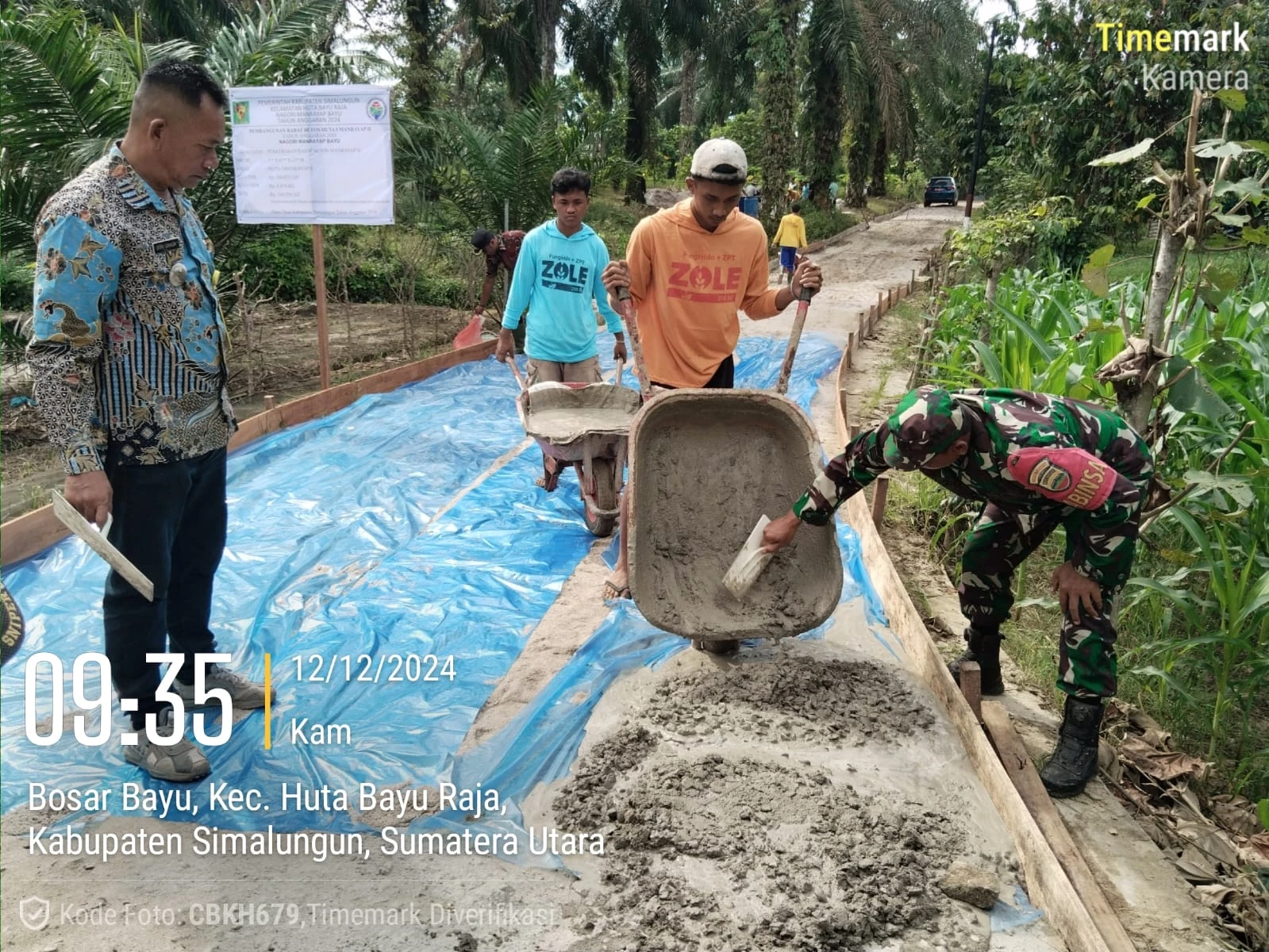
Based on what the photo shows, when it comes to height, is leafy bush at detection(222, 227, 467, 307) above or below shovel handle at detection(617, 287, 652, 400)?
above

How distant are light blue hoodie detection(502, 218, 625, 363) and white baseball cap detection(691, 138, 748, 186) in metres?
1.36

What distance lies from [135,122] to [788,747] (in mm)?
2242

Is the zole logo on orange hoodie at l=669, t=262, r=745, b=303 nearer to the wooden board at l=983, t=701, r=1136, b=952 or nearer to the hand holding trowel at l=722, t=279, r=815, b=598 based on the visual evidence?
the hand holding trowel at l=722, t=279, r=815, b=598

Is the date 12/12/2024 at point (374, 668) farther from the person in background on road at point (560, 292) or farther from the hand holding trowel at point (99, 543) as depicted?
the person in background on road at point (560, 292)

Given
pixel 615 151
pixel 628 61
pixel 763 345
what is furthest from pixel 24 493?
pixel 628 61

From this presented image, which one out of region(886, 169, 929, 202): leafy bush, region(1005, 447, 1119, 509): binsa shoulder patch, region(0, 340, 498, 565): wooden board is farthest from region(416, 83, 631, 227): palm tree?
region(886, 169, 929, 202): leafy bush

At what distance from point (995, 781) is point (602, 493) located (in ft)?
7.09

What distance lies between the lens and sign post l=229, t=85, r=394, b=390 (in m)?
5.39

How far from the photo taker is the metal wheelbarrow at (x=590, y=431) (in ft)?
12.7

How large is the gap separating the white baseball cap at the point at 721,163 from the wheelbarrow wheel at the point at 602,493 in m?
1.44

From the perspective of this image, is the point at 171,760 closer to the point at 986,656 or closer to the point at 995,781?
the point at 995,781

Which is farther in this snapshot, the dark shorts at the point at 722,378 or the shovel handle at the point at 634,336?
the dark shorts at the point at 722,378

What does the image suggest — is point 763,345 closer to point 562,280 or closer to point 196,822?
point 562,280

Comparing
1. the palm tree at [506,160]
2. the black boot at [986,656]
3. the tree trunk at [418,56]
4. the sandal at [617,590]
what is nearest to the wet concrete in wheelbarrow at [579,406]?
the sandal at [617,590]
